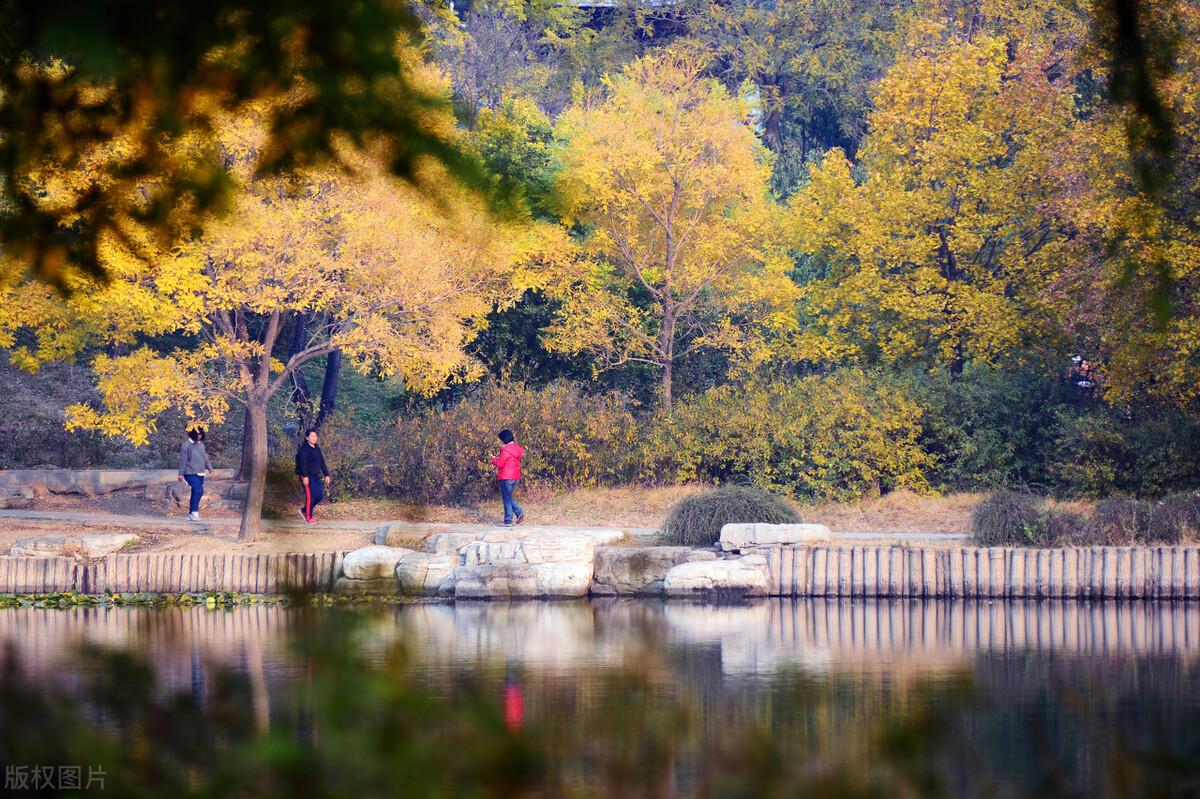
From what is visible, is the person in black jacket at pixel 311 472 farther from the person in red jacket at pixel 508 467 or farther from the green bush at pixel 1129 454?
the green bush at pixel 1129 454

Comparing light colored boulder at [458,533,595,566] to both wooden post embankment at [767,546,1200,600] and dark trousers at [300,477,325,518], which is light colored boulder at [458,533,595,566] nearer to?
wooden post embankment at [767,546,1200,600]

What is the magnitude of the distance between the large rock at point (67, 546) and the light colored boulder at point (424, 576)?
177 inches

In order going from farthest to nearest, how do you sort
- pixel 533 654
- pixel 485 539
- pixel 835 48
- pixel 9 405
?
pixel 835 48
pixel 9 405
pixel 485 539
pixel 533 654

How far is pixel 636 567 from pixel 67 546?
8269mm

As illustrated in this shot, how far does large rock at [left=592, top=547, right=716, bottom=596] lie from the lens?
18.5 meters

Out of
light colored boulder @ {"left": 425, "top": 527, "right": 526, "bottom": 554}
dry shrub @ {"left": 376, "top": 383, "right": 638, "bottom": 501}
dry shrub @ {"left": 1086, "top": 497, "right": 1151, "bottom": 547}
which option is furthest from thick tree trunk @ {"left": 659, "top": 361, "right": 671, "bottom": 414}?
dry shrub @ {"left": 1086, "top": 497, "right": 1151, "bottom": 547}

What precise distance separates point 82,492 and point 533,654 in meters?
14.2

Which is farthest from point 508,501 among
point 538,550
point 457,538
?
point 538,550

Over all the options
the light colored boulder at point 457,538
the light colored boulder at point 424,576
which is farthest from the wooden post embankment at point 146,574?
the light colored boulder at point 457,538

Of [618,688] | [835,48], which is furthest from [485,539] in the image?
[835,48]

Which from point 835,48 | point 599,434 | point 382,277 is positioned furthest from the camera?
point 835,48

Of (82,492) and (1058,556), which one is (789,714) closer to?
(1058,556)

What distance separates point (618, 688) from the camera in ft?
11.4

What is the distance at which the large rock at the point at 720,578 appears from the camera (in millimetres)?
17938
